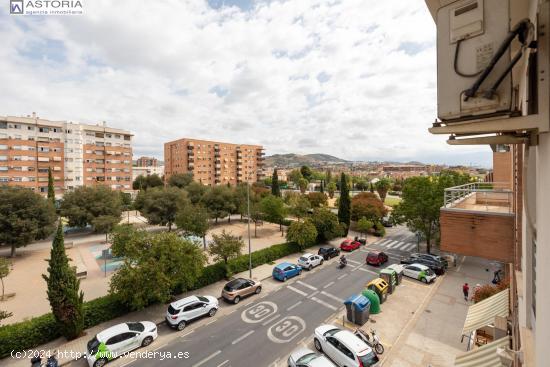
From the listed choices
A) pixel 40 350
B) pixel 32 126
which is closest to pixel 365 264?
pixel 40 350

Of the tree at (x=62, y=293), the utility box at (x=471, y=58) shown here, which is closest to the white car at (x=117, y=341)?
the tree at (x=62, y=293)

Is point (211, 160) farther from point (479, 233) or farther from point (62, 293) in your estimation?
point (479, 233)

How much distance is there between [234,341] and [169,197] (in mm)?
22722

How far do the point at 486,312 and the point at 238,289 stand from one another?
39.4ft

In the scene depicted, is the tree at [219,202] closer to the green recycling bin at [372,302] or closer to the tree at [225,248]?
the tree at [225,248]

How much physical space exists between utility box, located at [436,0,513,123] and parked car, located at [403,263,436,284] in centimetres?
1946

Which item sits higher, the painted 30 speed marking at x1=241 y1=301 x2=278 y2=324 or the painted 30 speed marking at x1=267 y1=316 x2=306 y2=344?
the painted 30 speed marking at x1=241 y1=301 x2=278 y2=324

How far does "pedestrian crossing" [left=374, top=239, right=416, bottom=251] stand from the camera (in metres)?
27.5

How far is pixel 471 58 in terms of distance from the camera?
8.37 feet

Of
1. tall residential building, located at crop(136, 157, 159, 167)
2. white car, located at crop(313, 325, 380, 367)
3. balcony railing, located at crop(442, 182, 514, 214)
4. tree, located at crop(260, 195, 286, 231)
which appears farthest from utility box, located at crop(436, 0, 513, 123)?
tall residential building, located at crop(136, 157, 159, 167)

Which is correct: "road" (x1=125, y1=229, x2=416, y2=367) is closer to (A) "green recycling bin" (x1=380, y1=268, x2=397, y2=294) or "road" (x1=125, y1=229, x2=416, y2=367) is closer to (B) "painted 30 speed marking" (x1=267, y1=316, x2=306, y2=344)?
(B) "painted 30 speed marking" (x1=267, y1=316, x2=306, y2=344)

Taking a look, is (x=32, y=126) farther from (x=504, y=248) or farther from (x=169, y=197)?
(x=504, y=248)

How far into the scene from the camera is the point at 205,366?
10.5 meters

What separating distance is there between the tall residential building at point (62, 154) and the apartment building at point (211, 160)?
56.1ft
